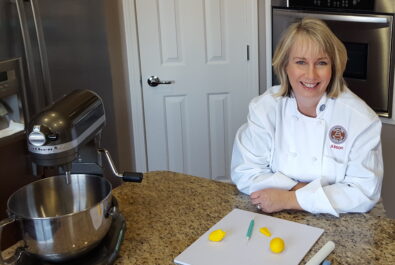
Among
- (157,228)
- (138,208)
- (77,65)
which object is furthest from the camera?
(77,65)

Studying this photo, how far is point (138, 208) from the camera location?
1500mm

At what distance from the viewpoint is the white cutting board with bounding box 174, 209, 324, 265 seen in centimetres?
119

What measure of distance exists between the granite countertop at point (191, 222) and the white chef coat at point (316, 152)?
0.25ft

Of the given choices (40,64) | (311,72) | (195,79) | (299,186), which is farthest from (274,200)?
(195,79)

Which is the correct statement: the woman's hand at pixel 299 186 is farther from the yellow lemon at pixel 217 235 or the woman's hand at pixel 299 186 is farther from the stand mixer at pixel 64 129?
the stand mixer at pixel 64 129

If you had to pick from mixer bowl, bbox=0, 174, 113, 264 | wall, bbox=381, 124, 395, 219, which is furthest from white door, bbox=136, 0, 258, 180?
mixer bowl, bbox=0, 174, 113, 264

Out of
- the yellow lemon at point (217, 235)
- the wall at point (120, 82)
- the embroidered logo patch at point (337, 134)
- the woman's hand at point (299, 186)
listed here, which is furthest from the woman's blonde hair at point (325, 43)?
the wall at point (120, 82)

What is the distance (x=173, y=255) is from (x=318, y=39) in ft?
2.77

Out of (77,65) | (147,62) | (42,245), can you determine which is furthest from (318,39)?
(147,62)

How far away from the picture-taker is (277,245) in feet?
4.01

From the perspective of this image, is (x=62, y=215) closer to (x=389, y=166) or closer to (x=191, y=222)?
(x=191, y=222)

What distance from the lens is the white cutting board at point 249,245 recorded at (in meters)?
1.19

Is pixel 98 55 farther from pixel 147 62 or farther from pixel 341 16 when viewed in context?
pixel 341 16

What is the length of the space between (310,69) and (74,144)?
0.84 m
